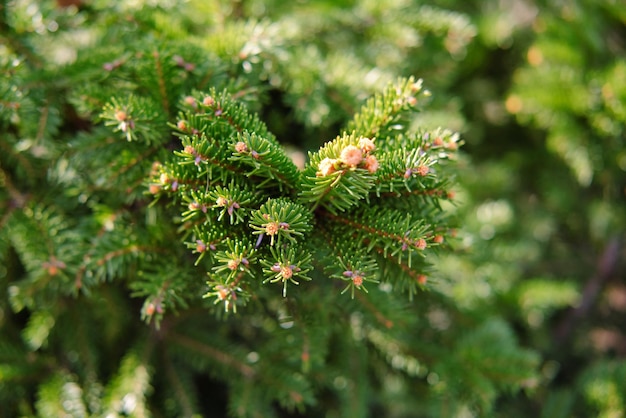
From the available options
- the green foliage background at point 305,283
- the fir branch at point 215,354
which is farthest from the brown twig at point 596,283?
the fir branch at point 215,354

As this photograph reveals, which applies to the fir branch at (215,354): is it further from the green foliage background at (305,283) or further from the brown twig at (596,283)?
the brown twig at (596,283)

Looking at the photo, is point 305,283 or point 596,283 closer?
point 305,283

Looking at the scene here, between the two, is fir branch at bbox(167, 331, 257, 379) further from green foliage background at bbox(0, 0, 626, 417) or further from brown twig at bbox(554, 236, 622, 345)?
brown twig at bbox(554, 236, 622, 345)

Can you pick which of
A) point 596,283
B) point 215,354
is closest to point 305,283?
point 215,354

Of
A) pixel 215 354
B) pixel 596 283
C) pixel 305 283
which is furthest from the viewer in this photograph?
pixel 596 283

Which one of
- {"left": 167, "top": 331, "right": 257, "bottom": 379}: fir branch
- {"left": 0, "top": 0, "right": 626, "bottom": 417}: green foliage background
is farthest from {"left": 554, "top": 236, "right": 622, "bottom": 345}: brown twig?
{"left": 167, "top": 331, "right": 257, "bottom": 379}: fir branch

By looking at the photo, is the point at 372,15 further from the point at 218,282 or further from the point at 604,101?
the point at 218,282

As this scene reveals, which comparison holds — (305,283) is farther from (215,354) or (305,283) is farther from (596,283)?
(596,283)

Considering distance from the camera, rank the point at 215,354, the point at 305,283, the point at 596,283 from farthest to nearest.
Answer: the point at 596,283 < the point at 215,354 < the point at 305,283
